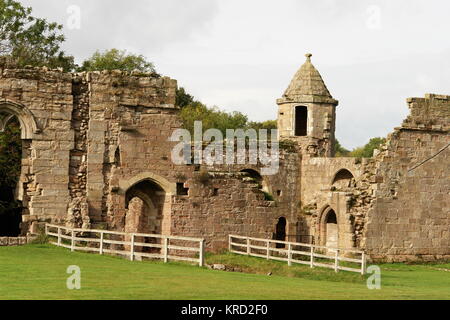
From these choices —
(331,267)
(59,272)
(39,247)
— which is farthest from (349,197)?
(59,272)

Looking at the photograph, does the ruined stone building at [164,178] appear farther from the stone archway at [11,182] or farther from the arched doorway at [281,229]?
the stone archway at [11,182]

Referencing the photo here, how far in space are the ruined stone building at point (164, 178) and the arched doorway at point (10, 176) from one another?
3.53m

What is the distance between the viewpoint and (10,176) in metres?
38.8

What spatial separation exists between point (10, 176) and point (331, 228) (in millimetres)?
12262

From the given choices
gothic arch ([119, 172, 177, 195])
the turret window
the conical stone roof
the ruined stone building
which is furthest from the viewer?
the turret window

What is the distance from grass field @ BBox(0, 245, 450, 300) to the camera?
65.9 ft

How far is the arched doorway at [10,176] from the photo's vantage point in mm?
38625

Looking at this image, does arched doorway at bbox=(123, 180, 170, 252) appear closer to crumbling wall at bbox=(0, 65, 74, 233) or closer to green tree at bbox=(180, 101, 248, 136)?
crumbling wall at bbox=(0, 65, 74, 233)

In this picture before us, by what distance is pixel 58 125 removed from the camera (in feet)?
105

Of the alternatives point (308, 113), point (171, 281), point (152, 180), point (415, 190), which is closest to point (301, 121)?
point (308, 113)

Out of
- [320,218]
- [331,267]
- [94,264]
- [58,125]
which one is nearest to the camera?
[94,264]

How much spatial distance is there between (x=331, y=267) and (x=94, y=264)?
660 cm

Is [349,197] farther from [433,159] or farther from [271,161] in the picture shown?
[271,161]

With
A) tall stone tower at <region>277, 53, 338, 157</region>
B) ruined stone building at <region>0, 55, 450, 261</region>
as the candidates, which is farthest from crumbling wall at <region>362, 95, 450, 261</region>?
tall stone tower at <region>277, 53, 338, 157</region>
